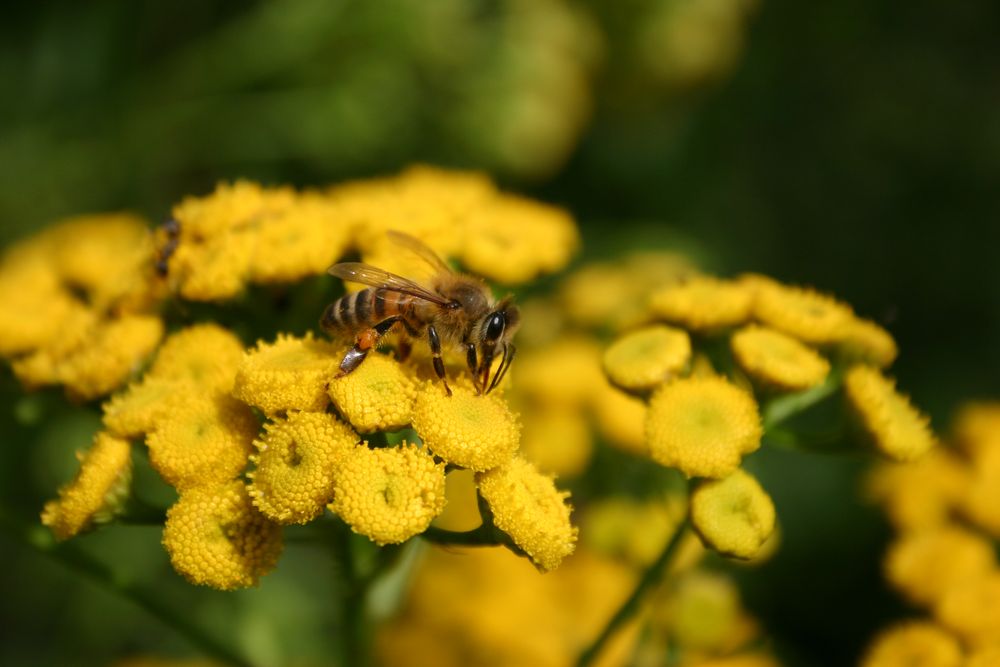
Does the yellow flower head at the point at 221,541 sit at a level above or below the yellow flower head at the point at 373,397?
below

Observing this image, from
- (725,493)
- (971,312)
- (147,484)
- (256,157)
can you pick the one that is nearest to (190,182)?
(256,157)

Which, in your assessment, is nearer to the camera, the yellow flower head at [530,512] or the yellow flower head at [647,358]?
the yellow flower head at [530,512]

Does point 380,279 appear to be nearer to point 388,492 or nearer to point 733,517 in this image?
point 388,492

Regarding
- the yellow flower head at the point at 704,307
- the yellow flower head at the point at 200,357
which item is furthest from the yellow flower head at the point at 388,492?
the yellow flower head at the point at 704,307

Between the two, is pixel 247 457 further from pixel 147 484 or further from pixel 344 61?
pixel 344 61

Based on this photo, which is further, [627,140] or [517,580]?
[627,140]

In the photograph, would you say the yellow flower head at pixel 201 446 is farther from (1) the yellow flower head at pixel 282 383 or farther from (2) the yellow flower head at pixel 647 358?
(2) the yellow flower head at pixel 647 358

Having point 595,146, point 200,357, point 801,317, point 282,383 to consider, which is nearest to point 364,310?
point 282,383
